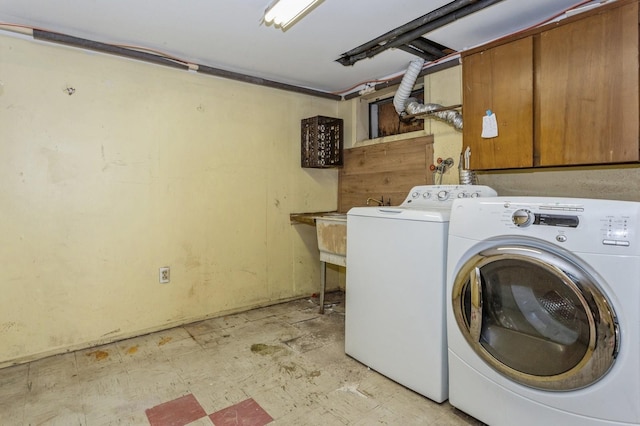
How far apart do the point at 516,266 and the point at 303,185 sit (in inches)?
86.8

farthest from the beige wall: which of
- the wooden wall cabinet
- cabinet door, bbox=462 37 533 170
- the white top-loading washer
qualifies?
the wooden wall cabinet

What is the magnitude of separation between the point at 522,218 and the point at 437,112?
1.39 meters

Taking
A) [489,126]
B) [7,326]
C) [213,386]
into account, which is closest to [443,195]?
[489,126]

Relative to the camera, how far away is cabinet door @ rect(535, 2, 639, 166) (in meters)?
1.53

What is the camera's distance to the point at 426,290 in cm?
169

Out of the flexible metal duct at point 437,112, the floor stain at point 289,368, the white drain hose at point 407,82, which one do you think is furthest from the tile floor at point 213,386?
the white drain hose at point 407,82

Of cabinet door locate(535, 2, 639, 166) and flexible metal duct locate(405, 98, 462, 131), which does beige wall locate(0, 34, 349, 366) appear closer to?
flexible metal duct locate(405, 98, 462, 131)

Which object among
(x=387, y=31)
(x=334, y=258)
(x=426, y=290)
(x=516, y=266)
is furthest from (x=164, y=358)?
(x=387, y=31)

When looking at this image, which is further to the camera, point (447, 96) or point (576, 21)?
point (447, 96)

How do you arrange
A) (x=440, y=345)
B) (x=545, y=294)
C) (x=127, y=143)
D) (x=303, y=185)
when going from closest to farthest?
(x=545, y=294) < (x=440, y=345) < (x=127, y=143) < (x=303, y=185)

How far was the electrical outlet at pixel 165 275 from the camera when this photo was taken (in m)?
2.56

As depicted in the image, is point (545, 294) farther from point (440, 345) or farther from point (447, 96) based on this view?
point (447, 96)

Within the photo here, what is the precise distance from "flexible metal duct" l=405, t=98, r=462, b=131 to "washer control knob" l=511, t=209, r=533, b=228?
3.92 feet

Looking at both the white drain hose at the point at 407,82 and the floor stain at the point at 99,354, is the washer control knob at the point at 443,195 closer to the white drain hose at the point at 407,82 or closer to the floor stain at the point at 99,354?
the white drain hose at the point at 407,82
